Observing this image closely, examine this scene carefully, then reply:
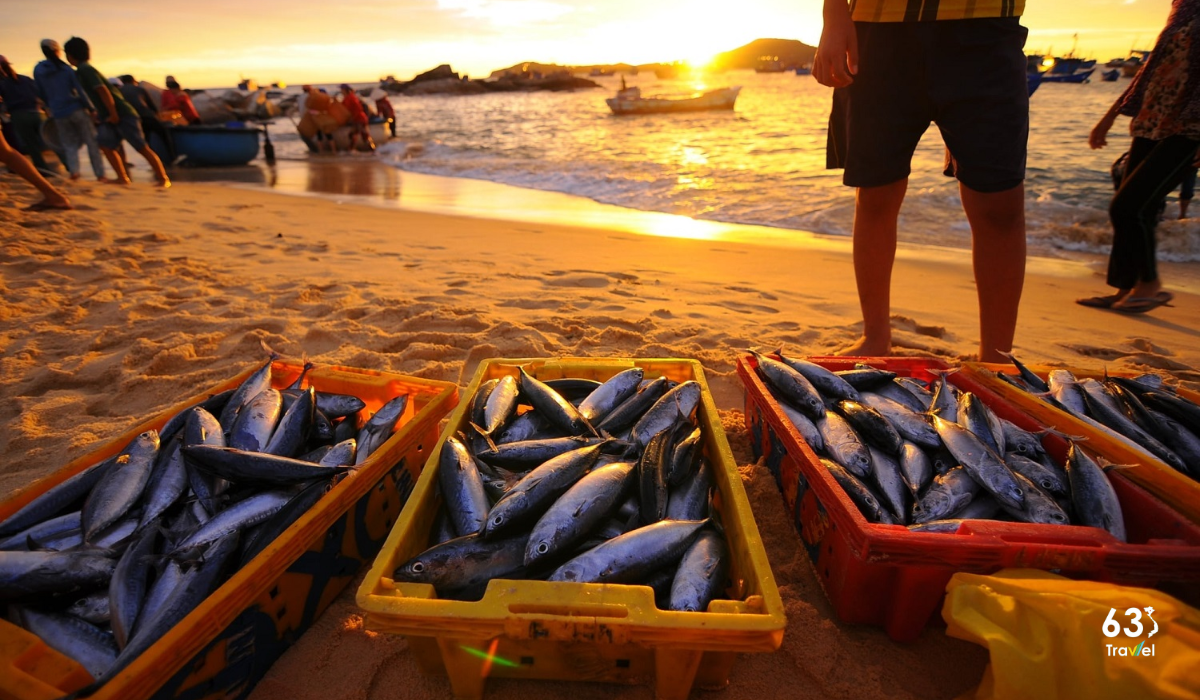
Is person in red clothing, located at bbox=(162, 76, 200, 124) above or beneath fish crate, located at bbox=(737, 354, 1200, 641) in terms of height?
above

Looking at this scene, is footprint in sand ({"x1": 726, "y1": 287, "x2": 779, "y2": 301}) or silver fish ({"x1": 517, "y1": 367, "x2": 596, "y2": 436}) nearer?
silver fish ({"x1": 517, "y1": 367, "x2": 596, "y2": 436})

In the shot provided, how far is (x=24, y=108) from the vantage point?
10.3 metres

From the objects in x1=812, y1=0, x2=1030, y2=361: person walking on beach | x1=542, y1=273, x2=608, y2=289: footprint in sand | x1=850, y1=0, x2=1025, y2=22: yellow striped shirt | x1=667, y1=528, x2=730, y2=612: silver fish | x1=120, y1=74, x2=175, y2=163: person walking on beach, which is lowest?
x1=542, y1=273, x2=608, y2=289: footprint in sand

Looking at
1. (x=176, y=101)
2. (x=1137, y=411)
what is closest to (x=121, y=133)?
(x=176, y=101)

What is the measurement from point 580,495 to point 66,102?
43.0 feet

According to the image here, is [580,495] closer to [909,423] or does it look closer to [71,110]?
[909,423]

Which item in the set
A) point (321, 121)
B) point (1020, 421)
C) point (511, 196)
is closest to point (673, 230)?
point (511, 196)

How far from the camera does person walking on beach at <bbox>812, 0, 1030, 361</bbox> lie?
8.46 ft

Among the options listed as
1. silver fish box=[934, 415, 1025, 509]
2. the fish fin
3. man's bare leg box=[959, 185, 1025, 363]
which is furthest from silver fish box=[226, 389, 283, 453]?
man's bare leg box=[959, 185, 1025, 363]

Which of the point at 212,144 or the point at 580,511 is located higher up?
the point at 212,144

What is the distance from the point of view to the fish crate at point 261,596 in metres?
1.26

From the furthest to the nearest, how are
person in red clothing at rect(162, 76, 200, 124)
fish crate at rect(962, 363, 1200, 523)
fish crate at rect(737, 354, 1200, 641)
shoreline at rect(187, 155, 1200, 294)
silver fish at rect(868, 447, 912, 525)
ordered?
person in red clothing at rect(162, 76, 200, 124), shoreline at rect(187, 155, 1200, 294), silver fish at rect(868, 447, 912, 525), fish crate at rect(962, 363, 1200, 523), fish crate at rect(737, 354, 1200, 641)

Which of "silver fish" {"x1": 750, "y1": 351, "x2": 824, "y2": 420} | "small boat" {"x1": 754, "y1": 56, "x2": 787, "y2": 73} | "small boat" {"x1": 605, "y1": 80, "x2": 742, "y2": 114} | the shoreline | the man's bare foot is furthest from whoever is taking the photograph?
"small boat" {"x1": 754, "y1": 56, "x2": 787, "y2": 73}

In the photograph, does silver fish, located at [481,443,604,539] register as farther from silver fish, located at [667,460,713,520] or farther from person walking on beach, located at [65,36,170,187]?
person walking on beach, located at [65,36,170,187]
